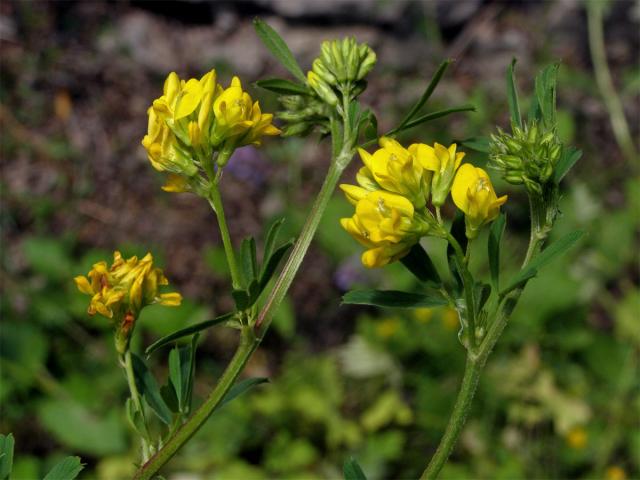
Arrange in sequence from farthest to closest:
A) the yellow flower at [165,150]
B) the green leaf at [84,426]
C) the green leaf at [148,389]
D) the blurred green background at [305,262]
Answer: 1. the blurred green background at [305,262]
2. the green leaf at [84,426]
3. the green leaf at [148,389]
4. the yellow flower at [165,150]

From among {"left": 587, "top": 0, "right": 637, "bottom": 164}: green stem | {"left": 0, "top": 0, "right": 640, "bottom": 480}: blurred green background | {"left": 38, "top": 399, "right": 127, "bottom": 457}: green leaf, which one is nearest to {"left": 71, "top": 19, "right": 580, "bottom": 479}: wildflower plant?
{"left": 0, "top": 0, "right": 640, "bottom": 480}: blurred green background

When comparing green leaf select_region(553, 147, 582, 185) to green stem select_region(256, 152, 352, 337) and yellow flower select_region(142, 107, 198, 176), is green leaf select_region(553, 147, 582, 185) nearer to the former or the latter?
green stem select_region(256, 152, 352, 337)

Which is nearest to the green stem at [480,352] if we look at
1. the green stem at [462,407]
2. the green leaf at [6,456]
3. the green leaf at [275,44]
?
the green stem at [462,407]

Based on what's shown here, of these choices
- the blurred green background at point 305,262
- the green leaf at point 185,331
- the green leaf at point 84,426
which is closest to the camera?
the green leaf at point 185,331

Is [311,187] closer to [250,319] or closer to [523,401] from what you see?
[523,401]

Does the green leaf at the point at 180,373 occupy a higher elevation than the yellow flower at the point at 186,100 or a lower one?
lower

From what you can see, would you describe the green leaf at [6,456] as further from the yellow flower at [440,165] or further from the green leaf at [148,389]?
the yellow flower at [440,165]
